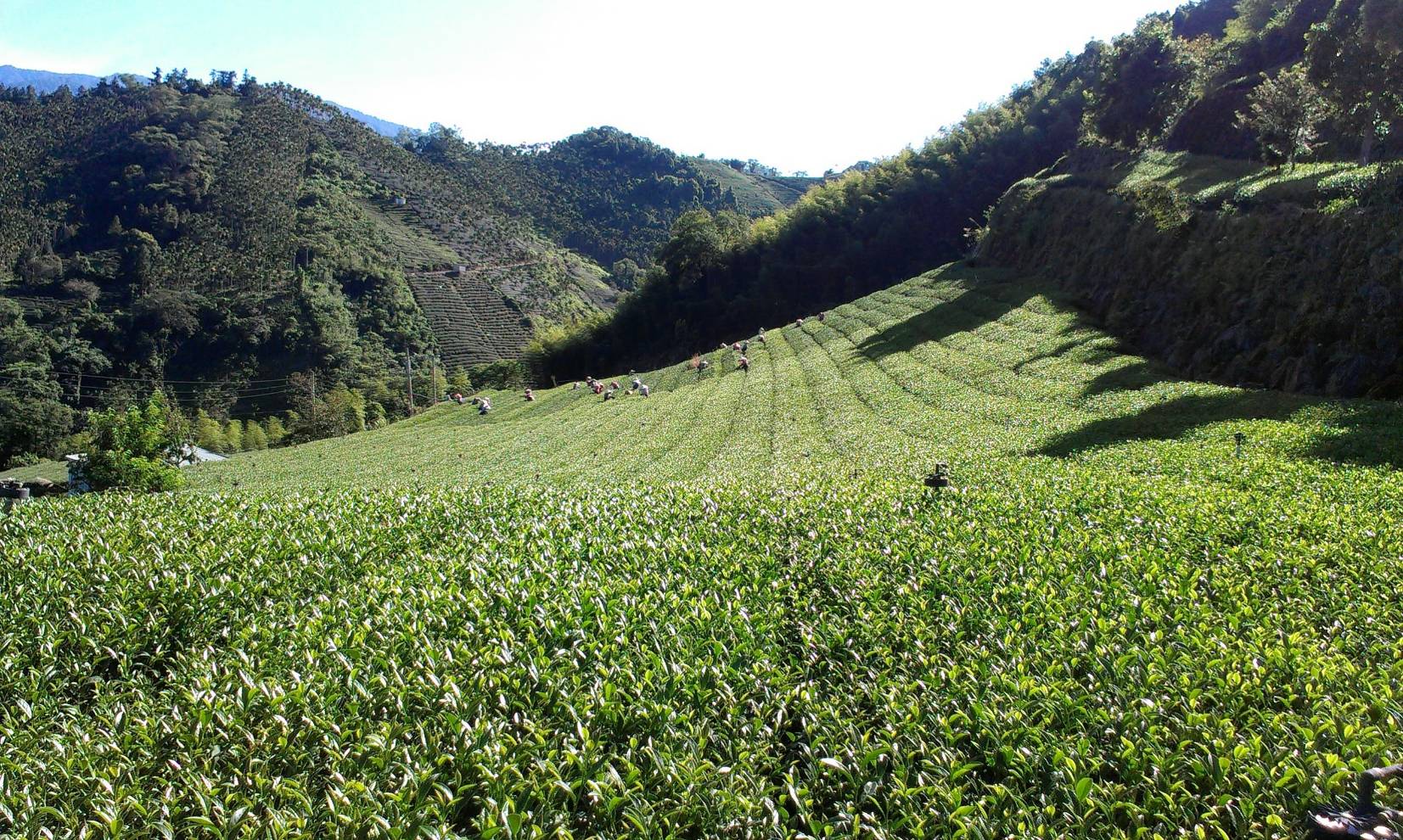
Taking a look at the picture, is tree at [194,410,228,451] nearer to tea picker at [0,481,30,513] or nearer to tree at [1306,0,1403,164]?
tea picker at [0,481,30,513]

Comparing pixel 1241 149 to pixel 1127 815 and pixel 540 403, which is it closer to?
pixel 540 403

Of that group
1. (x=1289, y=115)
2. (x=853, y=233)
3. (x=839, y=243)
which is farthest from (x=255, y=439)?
(x=1289, y=115)

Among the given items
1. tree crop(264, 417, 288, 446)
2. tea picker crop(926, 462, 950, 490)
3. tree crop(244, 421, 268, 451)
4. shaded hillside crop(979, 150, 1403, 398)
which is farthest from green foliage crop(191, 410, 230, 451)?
tea picker crop(926, 462, 950, 490)

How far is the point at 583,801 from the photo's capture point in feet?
14.3

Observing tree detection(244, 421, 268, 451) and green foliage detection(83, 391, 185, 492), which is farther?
tree detection(244, 421, 268, 451)

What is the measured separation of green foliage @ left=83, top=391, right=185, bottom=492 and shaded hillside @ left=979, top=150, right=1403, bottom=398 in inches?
1445

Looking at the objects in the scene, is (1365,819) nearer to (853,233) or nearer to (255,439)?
(853,233)

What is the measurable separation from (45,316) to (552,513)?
12734 centimetres

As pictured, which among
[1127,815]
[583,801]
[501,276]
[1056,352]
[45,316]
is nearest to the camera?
[1127,815]

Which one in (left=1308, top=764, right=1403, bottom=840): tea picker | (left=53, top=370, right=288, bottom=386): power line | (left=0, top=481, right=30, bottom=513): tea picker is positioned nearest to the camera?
(left=1308, top=764, right=1403, bottom=840): tea picker

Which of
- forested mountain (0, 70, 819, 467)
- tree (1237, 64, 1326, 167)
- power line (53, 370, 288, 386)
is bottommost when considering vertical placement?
tree (1237, 64, 1326, 167)

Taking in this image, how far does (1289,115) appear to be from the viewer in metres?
37.0

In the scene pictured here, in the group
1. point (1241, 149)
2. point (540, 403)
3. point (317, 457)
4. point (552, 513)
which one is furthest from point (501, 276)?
point (552, 513)

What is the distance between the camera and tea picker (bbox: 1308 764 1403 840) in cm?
340
